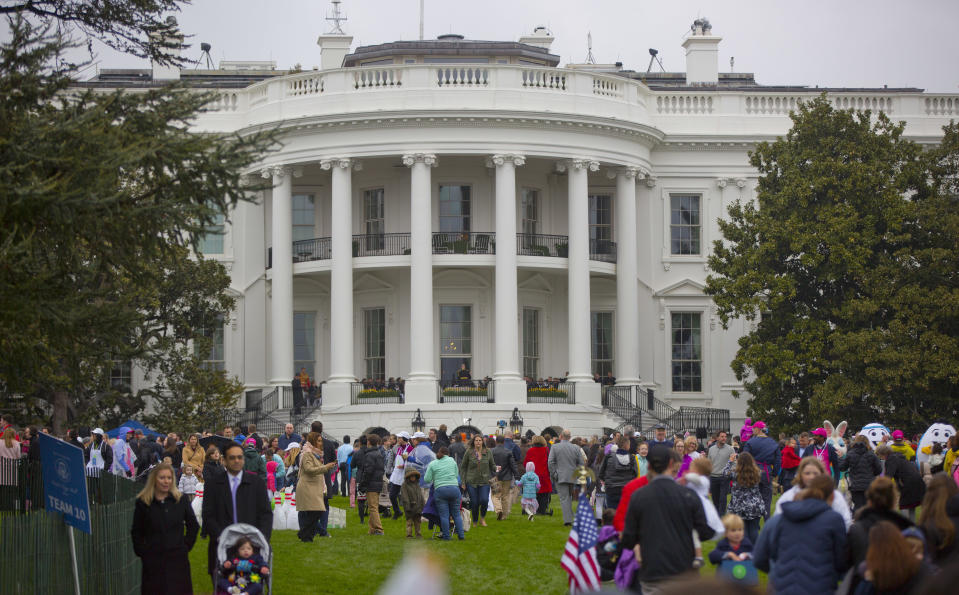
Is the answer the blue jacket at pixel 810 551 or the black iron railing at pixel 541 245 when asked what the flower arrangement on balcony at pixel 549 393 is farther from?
the blue jacket at pixel 810 551

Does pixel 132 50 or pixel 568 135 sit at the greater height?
pixel 568 135

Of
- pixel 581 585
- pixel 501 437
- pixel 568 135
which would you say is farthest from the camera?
pixel 568 135

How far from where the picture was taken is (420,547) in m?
16.3

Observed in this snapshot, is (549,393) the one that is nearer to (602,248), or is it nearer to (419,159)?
(602,248)

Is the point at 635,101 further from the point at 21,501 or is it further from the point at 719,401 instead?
the point at 21,501

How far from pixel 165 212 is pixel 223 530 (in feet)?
9.63

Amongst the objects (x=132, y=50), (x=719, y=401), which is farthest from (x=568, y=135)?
(x=132, y=50)

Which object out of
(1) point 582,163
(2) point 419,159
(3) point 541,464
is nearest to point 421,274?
(2) point 419,159

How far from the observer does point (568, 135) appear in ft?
142

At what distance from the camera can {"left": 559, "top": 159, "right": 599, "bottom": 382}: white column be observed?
4291cm

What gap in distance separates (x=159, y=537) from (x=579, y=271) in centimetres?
3115

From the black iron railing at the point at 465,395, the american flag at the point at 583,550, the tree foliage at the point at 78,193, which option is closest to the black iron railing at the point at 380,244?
the black iron railing at the point at 465,395

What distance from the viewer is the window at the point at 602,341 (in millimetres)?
46750

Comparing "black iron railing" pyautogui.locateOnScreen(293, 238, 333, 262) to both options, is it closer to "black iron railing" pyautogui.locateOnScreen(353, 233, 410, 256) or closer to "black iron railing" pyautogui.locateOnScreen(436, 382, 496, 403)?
"black iron railing" pyautogui.locateOnScreen(353, 233, 410, 256)
